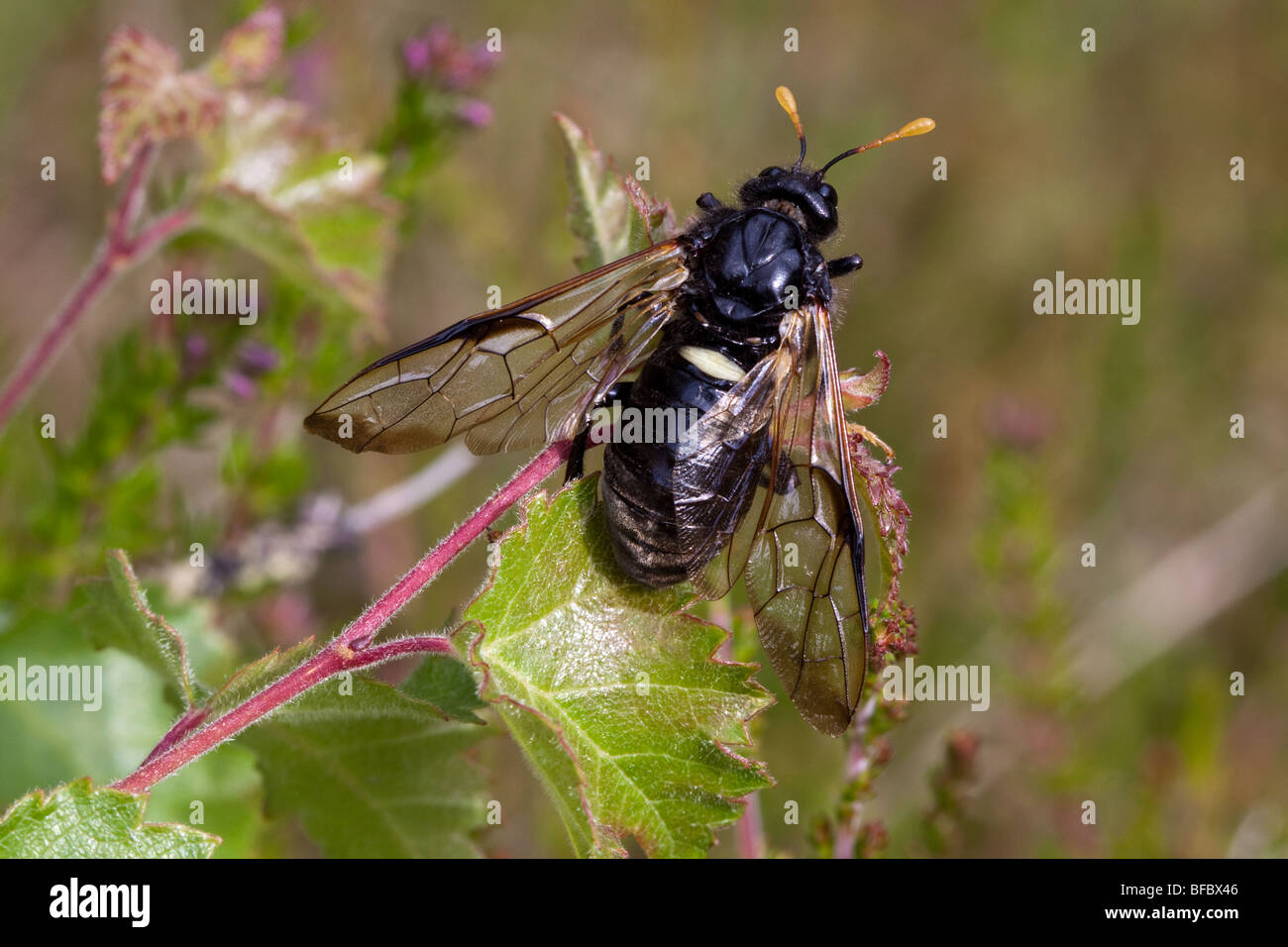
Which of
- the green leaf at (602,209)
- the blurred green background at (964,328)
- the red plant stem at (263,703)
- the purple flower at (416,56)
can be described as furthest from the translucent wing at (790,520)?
the purple flower at (416,56)

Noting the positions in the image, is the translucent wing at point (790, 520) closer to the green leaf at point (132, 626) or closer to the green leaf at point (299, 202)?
the green leaf at point (132, 626)

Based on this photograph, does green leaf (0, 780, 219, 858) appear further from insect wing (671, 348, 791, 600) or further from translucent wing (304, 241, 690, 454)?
insect wing (671, 348, 791, 600)

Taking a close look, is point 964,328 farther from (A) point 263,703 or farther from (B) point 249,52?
(A) point 263,703

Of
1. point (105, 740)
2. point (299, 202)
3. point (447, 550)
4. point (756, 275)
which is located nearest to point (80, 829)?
point (447, 550)

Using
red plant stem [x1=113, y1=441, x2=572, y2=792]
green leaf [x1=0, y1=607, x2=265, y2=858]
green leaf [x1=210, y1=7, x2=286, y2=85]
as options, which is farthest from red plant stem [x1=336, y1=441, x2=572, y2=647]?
green leaf [x1=210, y1=7, x2=286, y2=85]

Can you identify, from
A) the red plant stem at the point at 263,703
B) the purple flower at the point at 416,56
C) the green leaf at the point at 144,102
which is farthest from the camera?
the purple flower at the point at 416,56
